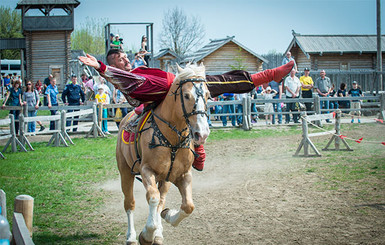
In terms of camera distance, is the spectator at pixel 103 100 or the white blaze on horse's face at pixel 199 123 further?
the spectator at pixel 103 100

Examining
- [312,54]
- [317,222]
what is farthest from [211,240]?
[312,54]

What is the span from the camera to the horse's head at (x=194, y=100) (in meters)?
4.87

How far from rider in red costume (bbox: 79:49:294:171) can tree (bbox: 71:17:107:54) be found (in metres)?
56.3

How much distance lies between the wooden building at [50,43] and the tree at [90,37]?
17.4m

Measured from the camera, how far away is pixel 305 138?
41.1 ft

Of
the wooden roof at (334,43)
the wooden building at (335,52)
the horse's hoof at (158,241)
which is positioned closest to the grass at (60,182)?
the horse's hoof at (158,241)

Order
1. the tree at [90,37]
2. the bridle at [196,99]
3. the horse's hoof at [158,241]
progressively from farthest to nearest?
the tree at [90,37] < the horse's hoof at [158,241] < the bridle at [196,99]

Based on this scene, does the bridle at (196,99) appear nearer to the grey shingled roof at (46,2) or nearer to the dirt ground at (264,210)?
the dirt ground at (264,210)

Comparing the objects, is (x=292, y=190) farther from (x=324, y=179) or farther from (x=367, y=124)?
(x=367, y=124)

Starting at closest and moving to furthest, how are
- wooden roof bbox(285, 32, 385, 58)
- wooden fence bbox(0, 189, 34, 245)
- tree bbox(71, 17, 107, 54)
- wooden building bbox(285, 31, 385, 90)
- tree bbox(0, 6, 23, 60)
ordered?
wooden fence bbox(0, 189, 34, 245)
wooden roof bbox(285, 32, 385, 58)
wooden building bbox(285, 31, 385, 90)
tree bbox(0, 6, 23, 60)
tree bbox(71, 17, 107, 54)

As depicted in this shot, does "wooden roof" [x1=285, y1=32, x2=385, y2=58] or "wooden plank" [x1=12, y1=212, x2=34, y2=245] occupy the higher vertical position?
"wooden roof" [x1=285, y1=32, x2=385, y2=58]

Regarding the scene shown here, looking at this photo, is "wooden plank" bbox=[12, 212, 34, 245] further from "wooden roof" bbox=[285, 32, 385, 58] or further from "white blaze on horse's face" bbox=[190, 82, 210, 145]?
"wooden roof" bbox=[285, 32, 385, 58]

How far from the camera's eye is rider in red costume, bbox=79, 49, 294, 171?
5547 mm

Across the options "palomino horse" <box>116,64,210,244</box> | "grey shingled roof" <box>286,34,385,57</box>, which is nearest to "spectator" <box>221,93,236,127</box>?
"palomino horse" <box>116,64,210,244</box>
